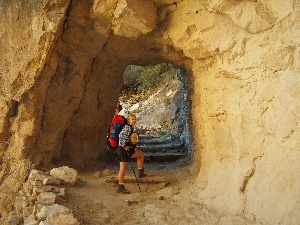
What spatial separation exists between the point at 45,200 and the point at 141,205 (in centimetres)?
132

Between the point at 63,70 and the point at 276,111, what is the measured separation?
3.81 metres

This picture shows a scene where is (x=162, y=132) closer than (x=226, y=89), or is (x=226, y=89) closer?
(x=226, y=89)

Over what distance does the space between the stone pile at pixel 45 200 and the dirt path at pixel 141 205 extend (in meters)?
0.19

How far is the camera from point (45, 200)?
3.95 m

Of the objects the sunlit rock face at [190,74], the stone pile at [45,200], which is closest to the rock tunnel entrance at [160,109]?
the sunlit rock face at [190,74]

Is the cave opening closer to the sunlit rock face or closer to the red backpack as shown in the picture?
the red backpack

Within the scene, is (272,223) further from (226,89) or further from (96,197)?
(96,197)

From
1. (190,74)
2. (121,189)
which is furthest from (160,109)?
(121,189)

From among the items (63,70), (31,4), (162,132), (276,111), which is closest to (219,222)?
(276,111)

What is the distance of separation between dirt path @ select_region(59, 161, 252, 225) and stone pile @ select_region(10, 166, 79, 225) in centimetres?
19

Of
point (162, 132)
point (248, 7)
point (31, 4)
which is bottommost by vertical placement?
point (162, 132)

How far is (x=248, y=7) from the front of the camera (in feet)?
13.0

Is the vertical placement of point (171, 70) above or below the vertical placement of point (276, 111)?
above

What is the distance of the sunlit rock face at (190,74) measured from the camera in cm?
354
